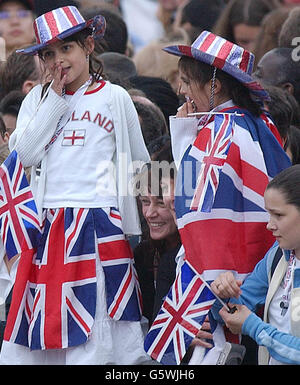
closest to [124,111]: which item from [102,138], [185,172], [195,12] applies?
[102,138]

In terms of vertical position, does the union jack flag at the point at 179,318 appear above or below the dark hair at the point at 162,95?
below

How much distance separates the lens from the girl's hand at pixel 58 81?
482 centimetres

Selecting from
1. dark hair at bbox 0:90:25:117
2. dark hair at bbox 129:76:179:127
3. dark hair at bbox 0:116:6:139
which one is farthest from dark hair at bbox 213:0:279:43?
dark hair at bbox 0:116:6:139

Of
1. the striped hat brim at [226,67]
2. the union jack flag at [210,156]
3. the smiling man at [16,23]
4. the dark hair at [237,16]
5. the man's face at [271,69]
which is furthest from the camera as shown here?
the smiling man at [16,23]

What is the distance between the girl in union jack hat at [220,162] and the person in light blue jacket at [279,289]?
0.24 metres

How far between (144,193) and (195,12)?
315 centimetres

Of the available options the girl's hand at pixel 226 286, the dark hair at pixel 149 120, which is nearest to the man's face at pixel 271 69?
the dark hair at pixel 149 120

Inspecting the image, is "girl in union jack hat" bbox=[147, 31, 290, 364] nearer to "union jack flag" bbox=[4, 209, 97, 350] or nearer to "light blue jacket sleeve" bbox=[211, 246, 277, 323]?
"light blue jacket sleeve" bbox=[211, 246, 277, 323]

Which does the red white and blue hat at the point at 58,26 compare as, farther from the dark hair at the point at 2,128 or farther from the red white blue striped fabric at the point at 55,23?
the dark hair at the point at 2,128

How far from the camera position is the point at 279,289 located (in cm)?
416

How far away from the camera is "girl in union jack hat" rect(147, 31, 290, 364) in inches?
176

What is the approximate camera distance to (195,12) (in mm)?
7957

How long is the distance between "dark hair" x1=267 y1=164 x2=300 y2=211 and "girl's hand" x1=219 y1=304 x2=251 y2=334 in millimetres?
460

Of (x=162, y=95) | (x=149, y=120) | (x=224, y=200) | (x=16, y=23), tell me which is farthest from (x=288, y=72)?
(x=16, y=23)
